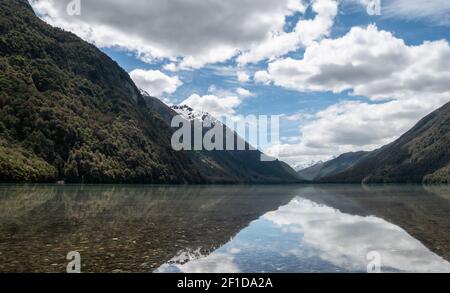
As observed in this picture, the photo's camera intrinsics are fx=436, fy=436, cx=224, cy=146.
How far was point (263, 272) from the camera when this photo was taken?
23.1 meters

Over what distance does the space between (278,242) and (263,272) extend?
1213cm

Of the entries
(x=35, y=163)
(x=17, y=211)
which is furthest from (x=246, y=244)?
(x=35, y=163)

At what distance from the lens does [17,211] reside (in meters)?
52.5

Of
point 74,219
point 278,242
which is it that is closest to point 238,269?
point 278,242

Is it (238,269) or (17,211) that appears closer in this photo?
(238,269)

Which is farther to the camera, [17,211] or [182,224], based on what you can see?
[17,211]
